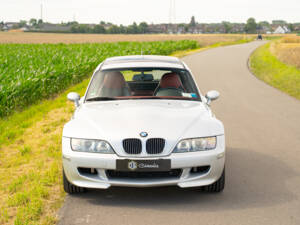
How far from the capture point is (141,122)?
4875mm

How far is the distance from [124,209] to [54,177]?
55.2 inches

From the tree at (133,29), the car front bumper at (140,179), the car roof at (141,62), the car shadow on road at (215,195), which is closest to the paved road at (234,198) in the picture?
the car shadow on road at (215,195)

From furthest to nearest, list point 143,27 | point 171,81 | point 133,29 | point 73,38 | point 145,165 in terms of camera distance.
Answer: point 143,27
point 133,29
point 73,38
point 171,81
point 145,165

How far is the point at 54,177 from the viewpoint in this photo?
5719 millimetres

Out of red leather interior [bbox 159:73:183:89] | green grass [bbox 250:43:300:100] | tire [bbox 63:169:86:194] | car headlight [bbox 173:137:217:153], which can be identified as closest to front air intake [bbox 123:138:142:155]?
car headlight [bbox 173:137:217:153]

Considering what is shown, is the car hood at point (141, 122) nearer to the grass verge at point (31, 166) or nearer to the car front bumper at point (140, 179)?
the car front bumper at point (140, 179)

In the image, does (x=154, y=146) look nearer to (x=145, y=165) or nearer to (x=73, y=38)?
(x=145, y=165)

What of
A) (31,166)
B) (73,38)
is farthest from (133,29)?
(31,166)

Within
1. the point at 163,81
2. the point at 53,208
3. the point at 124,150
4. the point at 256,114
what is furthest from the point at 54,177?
the point at 256,114

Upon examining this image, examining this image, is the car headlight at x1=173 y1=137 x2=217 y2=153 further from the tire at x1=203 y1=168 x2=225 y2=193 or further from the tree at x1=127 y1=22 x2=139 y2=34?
the tree at x1=127 y1=22 x2=139 y2=34

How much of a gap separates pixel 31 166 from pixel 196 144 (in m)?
2.76

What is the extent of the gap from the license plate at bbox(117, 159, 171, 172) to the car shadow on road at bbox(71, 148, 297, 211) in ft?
1.46

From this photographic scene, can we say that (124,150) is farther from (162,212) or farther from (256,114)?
(256,114)

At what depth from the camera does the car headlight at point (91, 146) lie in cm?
466
